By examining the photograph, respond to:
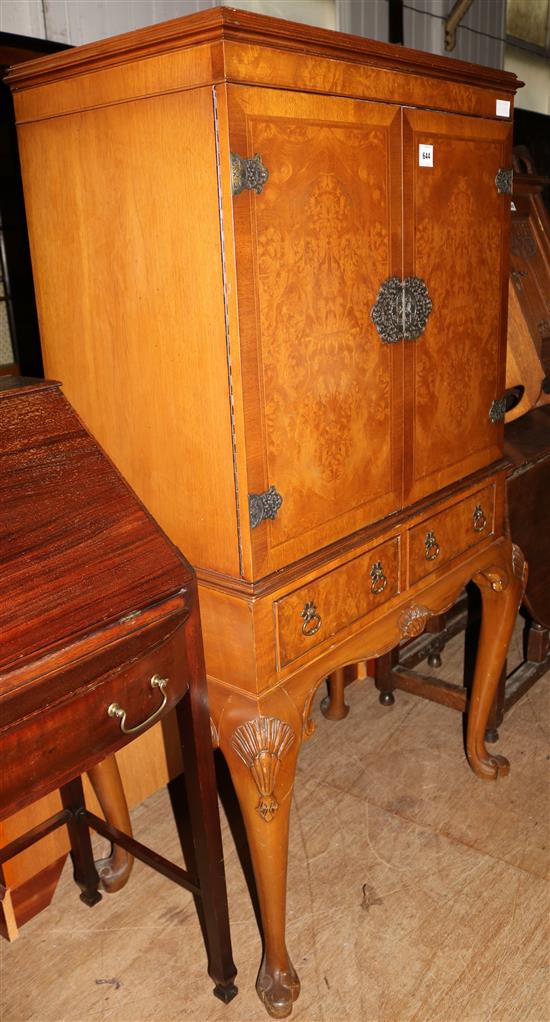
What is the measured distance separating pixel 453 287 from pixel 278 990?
171cm

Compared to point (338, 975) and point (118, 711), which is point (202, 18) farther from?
point (338, 975)

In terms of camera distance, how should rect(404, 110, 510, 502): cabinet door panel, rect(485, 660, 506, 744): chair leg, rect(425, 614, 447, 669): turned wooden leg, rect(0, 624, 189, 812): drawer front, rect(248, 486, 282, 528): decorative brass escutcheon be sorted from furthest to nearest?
rect(425, 614, 447, 669): turned wooden leg
rect(485, 660, 506, 744): chair leg
rect(404, 110, 510, 502): cabinet door panel
rect(248, 486, 282, 528): decorative brass escutcheon
rect(0, 624, 189, 812): drawer front

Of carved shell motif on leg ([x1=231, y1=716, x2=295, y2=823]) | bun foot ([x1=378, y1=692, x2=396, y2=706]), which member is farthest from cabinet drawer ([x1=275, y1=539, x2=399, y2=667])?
bun foot ([x1=378, y1=692, x2=396, y2=706])

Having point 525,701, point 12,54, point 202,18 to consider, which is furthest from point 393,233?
point 525,701

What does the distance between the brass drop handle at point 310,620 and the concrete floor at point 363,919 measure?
2.83 feet

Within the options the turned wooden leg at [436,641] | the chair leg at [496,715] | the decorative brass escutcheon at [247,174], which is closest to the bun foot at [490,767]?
the chair leg at [496,715]

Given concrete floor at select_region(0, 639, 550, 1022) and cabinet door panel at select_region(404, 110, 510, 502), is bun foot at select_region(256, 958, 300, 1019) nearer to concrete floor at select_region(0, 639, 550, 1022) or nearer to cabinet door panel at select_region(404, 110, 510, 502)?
concrete floor at select_region(0, 639, 550, 1022)

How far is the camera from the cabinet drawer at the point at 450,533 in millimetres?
2168

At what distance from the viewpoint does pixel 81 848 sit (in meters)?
2.26

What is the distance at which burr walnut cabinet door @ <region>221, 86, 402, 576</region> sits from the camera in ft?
5.08

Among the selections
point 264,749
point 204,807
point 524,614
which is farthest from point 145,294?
point 524,614

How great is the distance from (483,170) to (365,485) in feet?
2.87

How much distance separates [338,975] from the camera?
6.67 feet

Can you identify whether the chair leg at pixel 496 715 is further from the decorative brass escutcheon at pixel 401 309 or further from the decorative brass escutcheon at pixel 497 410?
the decorative brass escutcheon at pixel 401 309
